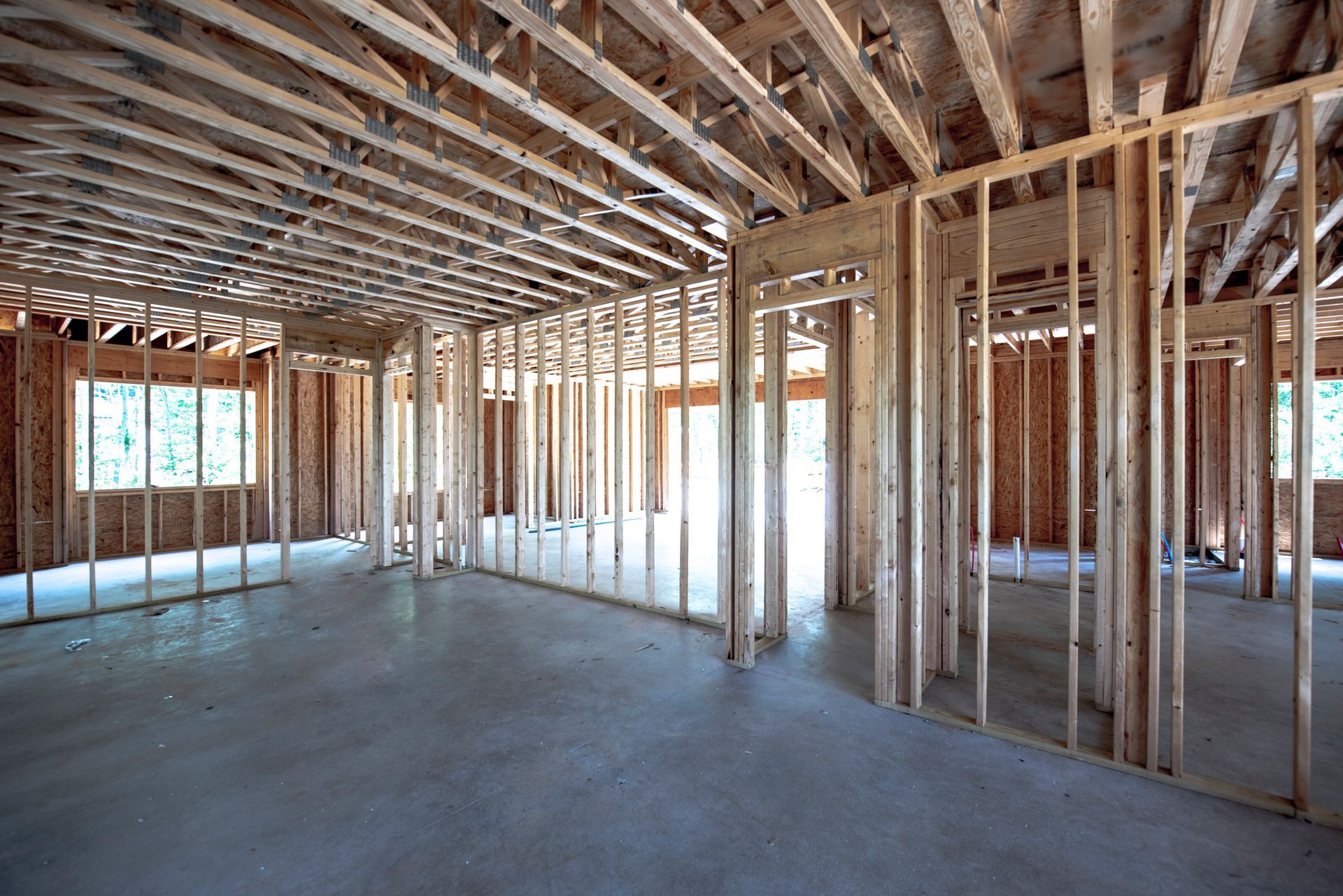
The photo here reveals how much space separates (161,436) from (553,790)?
10050mm

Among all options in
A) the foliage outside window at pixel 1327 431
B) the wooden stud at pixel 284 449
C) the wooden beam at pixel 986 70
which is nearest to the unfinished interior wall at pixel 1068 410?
the wooden beam at pixel 986 70

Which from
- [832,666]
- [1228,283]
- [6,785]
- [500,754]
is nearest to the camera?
[6,785]

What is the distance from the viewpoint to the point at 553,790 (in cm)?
267

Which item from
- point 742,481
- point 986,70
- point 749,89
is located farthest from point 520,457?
point 986,70

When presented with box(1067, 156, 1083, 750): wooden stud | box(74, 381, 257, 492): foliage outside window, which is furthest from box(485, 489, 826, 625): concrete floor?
box(74, 381, 257, 492): foliage outside window

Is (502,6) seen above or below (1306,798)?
above

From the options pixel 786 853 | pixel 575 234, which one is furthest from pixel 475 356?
pixel 786 853

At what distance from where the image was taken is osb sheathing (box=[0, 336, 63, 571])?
6922 mm

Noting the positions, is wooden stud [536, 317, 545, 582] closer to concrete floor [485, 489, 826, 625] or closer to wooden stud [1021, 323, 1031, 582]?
concrete floor [485, 489, 826, 625]

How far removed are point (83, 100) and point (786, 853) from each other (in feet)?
16.5

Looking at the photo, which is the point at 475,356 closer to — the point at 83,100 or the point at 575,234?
the point at 575,234

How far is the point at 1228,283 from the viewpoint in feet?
24.1

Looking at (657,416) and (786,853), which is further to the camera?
(657,416)

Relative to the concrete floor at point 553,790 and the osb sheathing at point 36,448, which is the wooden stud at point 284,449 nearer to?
the concrete floor at point 553,790
